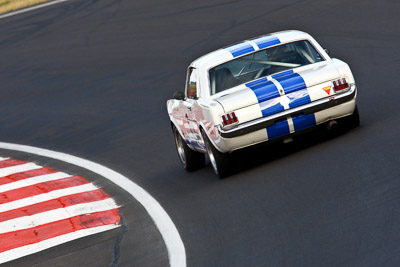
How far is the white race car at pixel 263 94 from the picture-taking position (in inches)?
400

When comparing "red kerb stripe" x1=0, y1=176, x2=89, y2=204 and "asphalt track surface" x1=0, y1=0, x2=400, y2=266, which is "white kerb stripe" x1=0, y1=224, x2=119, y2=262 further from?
"red kerb stripe" x1=0, y1=176, x2=89, y2=204

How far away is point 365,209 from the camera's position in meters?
7.75

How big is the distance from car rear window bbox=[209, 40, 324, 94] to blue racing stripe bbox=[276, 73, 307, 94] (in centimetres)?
56

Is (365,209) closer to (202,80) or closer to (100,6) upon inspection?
(202,80)

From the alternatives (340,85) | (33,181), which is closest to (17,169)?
(33,181)

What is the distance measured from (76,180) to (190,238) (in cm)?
456

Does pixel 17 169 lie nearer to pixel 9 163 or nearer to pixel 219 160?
pixel 9 163

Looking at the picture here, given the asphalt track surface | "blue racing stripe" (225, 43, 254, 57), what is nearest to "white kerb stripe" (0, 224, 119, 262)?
the asphalt track surface

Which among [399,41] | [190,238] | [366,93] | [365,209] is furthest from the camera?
[399,41]

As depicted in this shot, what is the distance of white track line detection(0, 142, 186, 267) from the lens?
8.09 meters

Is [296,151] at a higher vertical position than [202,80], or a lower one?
lower

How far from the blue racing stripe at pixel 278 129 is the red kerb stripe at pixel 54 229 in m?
1.91

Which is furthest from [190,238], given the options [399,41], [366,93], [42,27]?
[42,27]

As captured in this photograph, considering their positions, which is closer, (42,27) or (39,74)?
(39,74)
